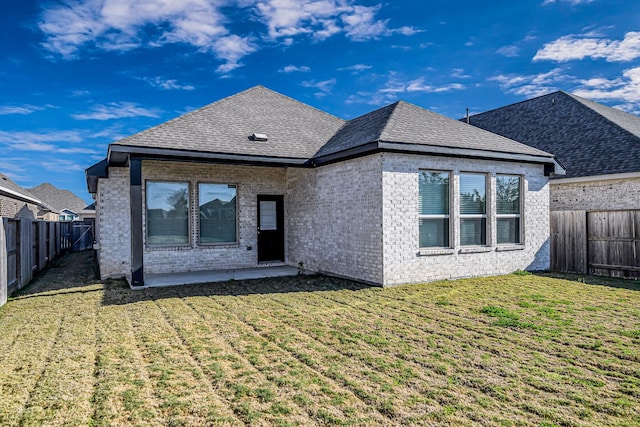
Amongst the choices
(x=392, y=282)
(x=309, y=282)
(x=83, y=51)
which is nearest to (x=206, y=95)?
(x=83, y=51)

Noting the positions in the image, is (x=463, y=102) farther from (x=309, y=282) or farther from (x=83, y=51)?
(x=83, y=51)

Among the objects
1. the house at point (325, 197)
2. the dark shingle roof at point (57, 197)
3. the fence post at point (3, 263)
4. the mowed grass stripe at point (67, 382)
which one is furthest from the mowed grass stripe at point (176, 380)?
the dark shingle roof at point (57, 197)

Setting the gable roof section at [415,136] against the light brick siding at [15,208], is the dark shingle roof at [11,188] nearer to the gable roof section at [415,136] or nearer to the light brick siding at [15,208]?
the light brick siding at [15,208]

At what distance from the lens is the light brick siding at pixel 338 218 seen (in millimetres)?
8555

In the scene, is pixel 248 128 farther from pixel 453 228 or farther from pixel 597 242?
pixel 597 242

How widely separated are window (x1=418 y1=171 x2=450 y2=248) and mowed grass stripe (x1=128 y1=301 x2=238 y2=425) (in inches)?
229

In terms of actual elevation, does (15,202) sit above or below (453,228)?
above

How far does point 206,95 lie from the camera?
1898 cm

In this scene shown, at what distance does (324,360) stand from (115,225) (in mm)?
8126

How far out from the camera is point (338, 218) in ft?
31.9

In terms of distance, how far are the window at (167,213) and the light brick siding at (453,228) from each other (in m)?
5.70

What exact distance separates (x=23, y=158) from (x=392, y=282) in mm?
45215

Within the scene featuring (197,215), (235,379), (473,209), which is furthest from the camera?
(197,215)

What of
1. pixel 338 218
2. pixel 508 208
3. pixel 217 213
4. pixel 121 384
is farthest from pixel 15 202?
pixel 508 208
